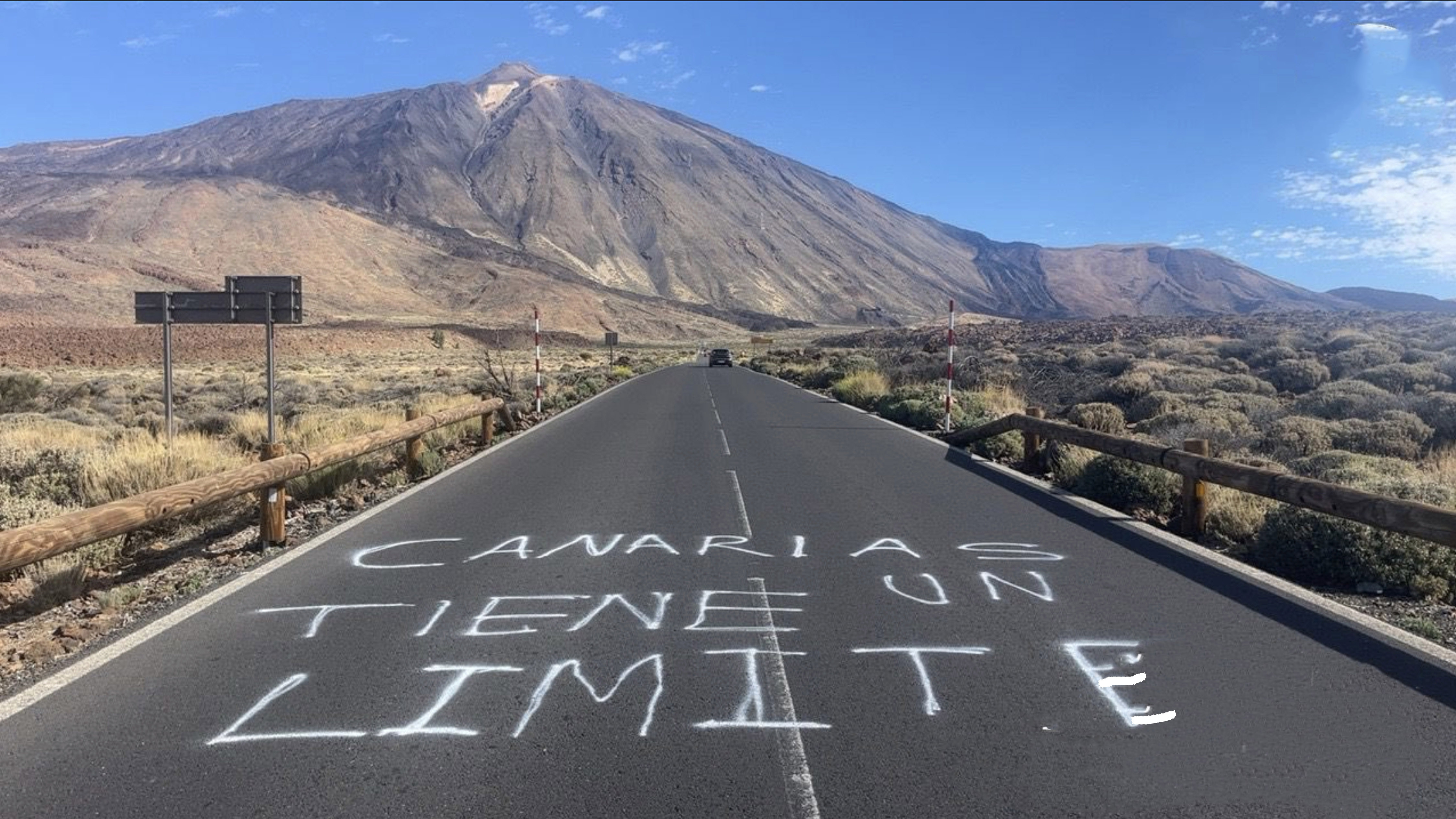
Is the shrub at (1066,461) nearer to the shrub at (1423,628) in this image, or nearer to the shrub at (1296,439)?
the shrub at (1296,439)

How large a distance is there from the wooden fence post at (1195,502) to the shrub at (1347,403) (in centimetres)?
1046

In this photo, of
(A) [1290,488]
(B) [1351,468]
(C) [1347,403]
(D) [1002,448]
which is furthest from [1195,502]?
(C) [1347,403]

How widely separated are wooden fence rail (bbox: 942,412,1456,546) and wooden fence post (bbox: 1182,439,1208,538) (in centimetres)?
6

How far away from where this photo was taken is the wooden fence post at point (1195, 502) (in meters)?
10.3

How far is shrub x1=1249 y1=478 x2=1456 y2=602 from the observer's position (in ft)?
26.5

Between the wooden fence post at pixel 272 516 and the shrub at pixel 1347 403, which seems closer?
the wooden fence post at pixel 272 516

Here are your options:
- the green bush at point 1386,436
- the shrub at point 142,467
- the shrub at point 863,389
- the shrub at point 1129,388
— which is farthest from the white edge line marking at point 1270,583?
the shrub at point 863,389

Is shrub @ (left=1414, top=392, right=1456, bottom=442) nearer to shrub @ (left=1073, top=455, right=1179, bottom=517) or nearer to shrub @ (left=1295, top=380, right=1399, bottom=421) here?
shrub @ (left=1295, top=380, right=1399, bottom=421)

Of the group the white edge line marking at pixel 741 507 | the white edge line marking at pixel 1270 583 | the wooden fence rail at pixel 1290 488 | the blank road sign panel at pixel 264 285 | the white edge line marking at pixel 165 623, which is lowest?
the white edge line marking at pixel 165 623

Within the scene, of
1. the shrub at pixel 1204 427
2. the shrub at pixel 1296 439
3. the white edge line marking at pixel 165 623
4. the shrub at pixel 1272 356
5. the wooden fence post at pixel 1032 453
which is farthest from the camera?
the shrub at pixel 1272 356

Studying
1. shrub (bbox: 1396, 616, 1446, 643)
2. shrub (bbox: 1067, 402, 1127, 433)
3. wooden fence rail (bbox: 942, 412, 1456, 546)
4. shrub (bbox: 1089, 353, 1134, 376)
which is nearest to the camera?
shrub (bbox: 1396, 616, 1446, 643)

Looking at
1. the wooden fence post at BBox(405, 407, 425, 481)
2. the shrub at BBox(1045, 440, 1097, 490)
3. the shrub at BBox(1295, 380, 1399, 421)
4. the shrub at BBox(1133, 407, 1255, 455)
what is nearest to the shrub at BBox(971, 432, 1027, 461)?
the shrub at BBox(1045, 440, 1097, 490)

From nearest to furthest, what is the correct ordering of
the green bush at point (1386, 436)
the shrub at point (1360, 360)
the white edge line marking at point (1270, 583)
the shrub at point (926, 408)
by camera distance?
the white edge line marking at point (1270, 583) → the green bush at point (1386, 436) → the shrub at point (926, 408) → the shrub at point (1360, 360)

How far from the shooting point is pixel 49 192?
5266 inches
